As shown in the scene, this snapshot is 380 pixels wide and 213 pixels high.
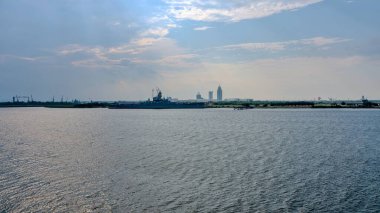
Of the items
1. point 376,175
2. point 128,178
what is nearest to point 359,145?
point 376,175

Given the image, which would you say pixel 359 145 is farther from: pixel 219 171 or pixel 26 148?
pixel 26 148

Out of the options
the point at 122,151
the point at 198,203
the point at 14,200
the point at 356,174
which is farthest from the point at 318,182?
the point at 122,151

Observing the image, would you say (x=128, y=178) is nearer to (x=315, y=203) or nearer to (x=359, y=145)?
(x=315, y=203)

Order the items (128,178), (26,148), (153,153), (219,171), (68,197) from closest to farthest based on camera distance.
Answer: (68,197), (128,178), (219,171), (153,153), (26,148)

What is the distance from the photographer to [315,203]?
2250cm

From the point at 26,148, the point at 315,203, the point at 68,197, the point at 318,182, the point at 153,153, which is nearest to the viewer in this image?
the point at 315,203

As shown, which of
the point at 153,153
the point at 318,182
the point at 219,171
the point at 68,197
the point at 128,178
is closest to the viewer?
the point at 68,197

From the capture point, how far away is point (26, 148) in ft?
158

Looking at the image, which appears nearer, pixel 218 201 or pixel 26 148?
pixel 218 201

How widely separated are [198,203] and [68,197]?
828 centimetres

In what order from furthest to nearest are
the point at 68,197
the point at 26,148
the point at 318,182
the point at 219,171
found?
the point at 26,148
the point at 219,171
the point at 318,182
the point at 68,197

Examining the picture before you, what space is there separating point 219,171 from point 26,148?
91.5ft

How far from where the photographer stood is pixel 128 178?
2986 cm

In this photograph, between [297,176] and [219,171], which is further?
[219,171]
